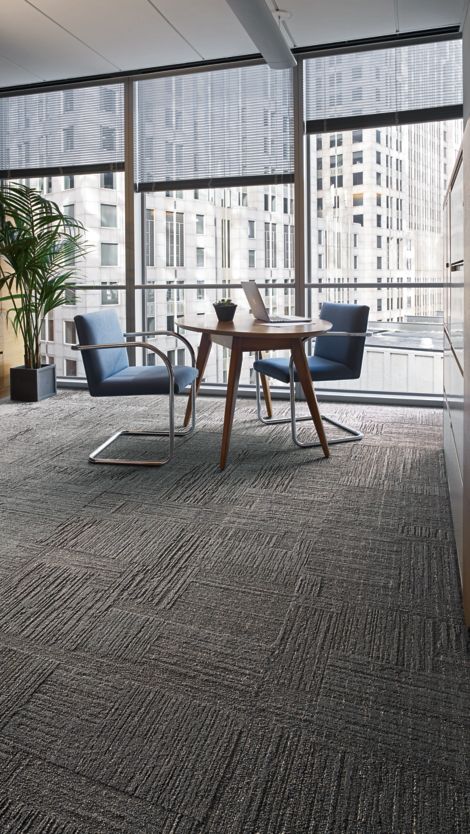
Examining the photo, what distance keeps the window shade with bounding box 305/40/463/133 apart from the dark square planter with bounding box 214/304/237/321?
165 cm

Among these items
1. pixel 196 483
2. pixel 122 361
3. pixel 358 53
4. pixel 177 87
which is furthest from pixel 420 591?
pixel 177 87

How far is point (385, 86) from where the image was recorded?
407 centimetres

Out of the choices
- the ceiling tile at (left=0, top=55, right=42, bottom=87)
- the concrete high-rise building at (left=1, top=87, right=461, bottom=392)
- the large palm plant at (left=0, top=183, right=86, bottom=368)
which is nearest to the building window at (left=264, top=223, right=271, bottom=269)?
the concrete high-rise building at (left=1, top=87, right=461, bottom=392)

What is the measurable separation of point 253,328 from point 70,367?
2600 millimetres

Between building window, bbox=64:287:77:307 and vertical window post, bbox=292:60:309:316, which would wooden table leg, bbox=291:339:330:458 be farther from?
building window, bbox=64:287:77:307

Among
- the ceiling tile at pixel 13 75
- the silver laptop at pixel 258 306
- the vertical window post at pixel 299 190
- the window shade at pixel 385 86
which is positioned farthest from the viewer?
the ceiling tile at pixel 13 75

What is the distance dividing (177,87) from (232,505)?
3.36m

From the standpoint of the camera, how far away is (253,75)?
14.2ft

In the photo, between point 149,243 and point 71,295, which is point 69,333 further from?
point 149,243

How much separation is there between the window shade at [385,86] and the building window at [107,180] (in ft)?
4.86

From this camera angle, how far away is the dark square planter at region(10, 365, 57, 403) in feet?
14.6

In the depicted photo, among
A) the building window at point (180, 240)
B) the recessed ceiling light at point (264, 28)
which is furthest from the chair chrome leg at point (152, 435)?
the recessed ceiling light at point (264, 28)

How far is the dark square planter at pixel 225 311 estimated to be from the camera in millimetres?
3387

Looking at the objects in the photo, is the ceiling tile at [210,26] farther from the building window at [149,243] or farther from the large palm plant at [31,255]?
the large palm plant at [31,255]
